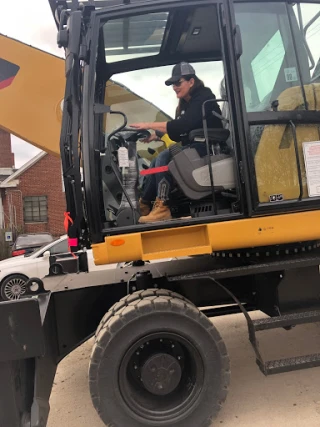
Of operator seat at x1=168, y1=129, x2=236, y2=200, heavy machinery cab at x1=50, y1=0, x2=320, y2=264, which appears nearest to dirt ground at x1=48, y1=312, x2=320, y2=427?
heavy machinery cab at x1=50, y1=0, x2=320, y2=264

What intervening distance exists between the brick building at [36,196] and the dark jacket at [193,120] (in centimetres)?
2116

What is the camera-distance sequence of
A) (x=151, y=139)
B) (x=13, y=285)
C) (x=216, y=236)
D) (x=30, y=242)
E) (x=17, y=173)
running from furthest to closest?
1. (x=17, y=173)
2. (x=30, y=242)
3. (x=13, y=285)
4. (x=151, y=139)
5. (x=216, y=236)

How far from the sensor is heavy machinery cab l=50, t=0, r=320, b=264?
286 cm

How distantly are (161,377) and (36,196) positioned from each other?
22.7 meters

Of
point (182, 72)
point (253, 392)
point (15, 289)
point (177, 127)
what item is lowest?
point (253, 392)

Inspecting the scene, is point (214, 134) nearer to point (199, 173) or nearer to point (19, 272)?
point (199, 173)

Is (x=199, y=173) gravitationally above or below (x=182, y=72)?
below

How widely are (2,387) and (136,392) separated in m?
0.95

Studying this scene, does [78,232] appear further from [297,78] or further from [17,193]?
[17,193]

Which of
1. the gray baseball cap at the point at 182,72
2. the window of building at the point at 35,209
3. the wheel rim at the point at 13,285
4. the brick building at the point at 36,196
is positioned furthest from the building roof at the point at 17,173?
the gray baseball cap at the point at 182,72

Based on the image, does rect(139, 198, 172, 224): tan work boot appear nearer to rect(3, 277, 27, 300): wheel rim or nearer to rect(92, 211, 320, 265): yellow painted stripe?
rect(92, 211, 320, 265): yellow painted stripe

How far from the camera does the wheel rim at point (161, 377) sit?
2891 mm

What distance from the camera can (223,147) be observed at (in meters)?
3.16

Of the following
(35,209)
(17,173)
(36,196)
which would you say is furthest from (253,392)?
(17,173)
